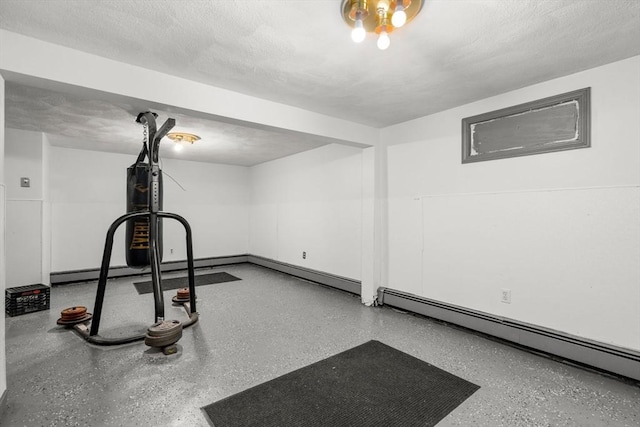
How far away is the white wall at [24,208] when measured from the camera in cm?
392

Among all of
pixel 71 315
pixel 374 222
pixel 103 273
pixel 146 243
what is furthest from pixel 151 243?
pixel 374 222

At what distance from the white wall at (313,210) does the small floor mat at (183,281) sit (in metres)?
1.13

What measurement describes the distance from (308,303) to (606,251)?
10.3ft

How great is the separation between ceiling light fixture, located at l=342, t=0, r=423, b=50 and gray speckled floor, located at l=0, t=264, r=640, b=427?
2.22 metres

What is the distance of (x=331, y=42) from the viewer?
6.40ft

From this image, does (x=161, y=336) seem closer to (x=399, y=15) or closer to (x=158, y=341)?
(x=158, y=341)

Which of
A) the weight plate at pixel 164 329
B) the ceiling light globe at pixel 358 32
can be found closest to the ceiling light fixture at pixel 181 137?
the weight plate at pixel 164 329

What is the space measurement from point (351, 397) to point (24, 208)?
16.1 feet

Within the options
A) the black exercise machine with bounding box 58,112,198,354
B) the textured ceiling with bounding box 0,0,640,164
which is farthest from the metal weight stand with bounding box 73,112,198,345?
the textured ceiling with bounding box 0,0,640,164

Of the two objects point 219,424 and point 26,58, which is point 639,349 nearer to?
point 219,424

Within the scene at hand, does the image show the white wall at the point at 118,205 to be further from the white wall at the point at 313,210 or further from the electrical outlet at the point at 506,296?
the electrical outlet at the point at 506,296

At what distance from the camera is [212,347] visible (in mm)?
2744

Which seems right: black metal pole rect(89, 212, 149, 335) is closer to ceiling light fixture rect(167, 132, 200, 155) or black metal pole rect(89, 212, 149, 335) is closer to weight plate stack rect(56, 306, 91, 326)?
weight plate stack rect(56, 306, 91, 326)

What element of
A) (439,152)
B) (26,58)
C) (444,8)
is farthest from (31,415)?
(439,152)
